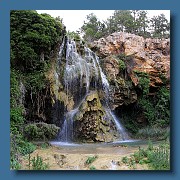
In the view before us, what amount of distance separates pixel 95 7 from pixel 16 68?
1.13 m

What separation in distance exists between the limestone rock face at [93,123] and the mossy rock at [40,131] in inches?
13.6

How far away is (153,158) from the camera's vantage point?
407 centimetres

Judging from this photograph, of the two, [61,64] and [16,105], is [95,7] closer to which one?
[61,64]

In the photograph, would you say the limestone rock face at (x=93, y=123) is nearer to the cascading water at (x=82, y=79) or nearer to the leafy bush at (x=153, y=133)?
the cascading water at (x=82, y=79)

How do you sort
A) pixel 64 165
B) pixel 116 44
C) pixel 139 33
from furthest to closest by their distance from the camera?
pixel 116 44, pixel 139 33, pixel 64 165

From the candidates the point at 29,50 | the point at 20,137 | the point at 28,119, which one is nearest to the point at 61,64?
the point at 29,50

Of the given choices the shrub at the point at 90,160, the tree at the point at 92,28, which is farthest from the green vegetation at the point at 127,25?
the shrub at the point at 90,160

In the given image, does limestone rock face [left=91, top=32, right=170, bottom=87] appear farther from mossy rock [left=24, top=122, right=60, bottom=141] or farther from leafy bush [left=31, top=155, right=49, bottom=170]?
leafy bush [left=31, top=155, right=49, bottom=170]

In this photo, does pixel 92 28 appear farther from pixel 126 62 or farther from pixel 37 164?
pixel 37 164

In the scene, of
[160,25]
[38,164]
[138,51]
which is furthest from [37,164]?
[138,51]

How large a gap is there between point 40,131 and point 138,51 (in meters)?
1.78

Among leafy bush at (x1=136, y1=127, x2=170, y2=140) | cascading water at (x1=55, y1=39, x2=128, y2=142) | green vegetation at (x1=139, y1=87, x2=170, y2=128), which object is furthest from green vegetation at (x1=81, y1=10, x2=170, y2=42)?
leafy bush at (x1=136, y1=127, x2=170, y2=140)

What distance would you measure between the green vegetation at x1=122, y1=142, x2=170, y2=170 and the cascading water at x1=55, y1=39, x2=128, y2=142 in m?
0.49

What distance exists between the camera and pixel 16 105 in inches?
169
